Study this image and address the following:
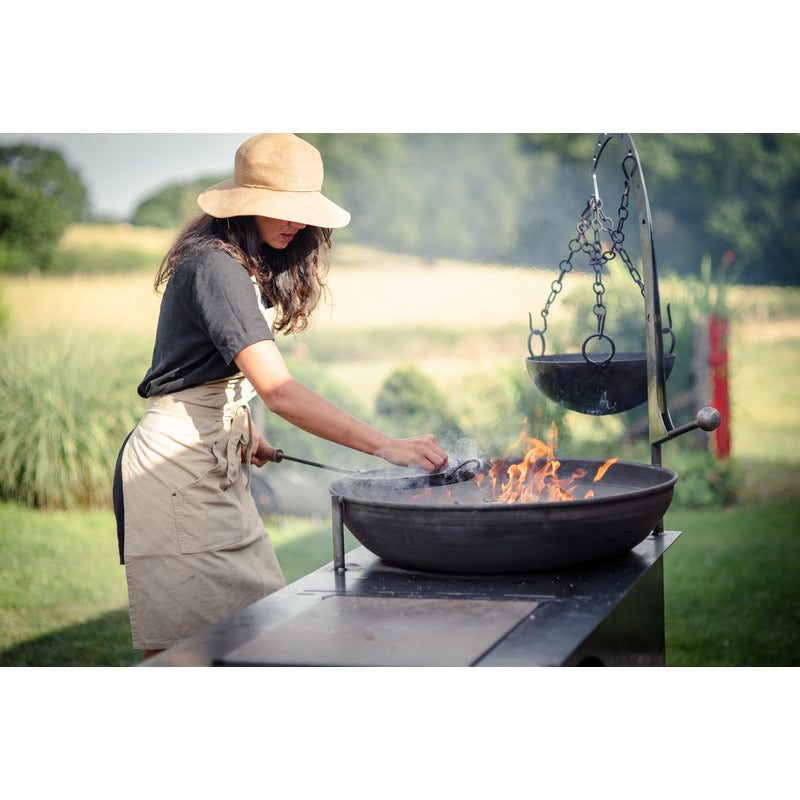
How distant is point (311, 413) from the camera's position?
182 cm

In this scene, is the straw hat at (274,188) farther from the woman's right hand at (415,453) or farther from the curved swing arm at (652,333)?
the curved swing arm at (652,333)

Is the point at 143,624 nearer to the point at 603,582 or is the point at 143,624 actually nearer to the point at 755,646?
the point at 603,582

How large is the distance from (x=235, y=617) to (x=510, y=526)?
0.53 m

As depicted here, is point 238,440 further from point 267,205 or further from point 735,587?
point 735,587

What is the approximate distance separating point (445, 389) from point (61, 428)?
2330mm

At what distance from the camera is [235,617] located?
1.64 metres

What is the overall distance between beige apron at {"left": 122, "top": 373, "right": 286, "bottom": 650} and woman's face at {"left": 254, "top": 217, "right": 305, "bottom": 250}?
350mm

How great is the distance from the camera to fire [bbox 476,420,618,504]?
2180 millimetres

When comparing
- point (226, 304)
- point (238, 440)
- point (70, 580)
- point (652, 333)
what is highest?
point (226, 304)

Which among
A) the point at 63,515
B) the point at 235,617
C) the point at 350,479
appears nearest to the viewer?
the point at 235,617

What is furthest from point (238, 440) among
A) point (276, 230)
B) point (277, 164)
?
point (277, 164)

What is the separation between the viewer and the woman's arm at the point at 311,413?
5.96 feet
